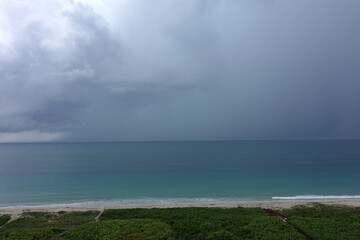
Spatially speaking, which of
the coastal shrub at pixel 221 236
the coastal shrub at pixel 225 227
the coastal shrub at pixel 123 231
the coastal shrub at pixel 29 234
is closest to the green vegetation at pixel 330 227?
the coastal shrub at pixel 225 227

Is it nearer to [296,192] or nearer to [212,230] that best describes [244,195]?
[296,192]

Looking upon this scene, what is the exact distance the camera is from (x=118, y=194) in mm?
43125

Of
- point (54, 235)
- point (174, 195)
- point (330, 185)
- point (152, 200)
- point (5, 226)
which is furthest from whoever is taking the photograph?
point (330, 185)

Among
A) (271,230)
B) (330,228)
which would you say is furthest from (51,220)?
(330,228)

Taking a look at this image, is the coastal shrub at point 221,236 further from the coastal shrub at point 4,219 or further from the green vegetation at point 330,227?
the coastal shrub at point 4,219

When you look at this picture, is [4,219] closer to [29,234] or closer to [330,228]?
[29,234]

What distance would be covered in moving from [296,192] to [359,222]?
25.2 m

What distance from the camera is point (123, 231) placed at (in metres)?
17.7

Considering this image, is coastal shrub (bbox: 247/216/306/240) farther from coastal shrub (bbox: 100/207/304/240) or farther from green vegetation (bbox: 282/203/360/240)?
green vegetation (bbox: 282/203/360/240)

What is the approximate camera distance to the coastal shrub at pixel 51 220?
78.0ft

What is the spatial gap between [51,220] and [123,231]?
519 inches

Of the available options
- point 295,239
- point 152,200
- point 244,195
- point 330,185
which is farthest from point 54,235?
point 330,185

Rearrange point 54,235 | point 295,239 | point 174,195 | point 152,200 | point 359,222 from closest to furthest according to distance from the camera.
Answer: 1. point 295,239
2. point 54,235
3. point 359,222
4. point 152,200
5. point 174,195

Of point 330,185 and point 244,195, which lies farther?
point 330,185
